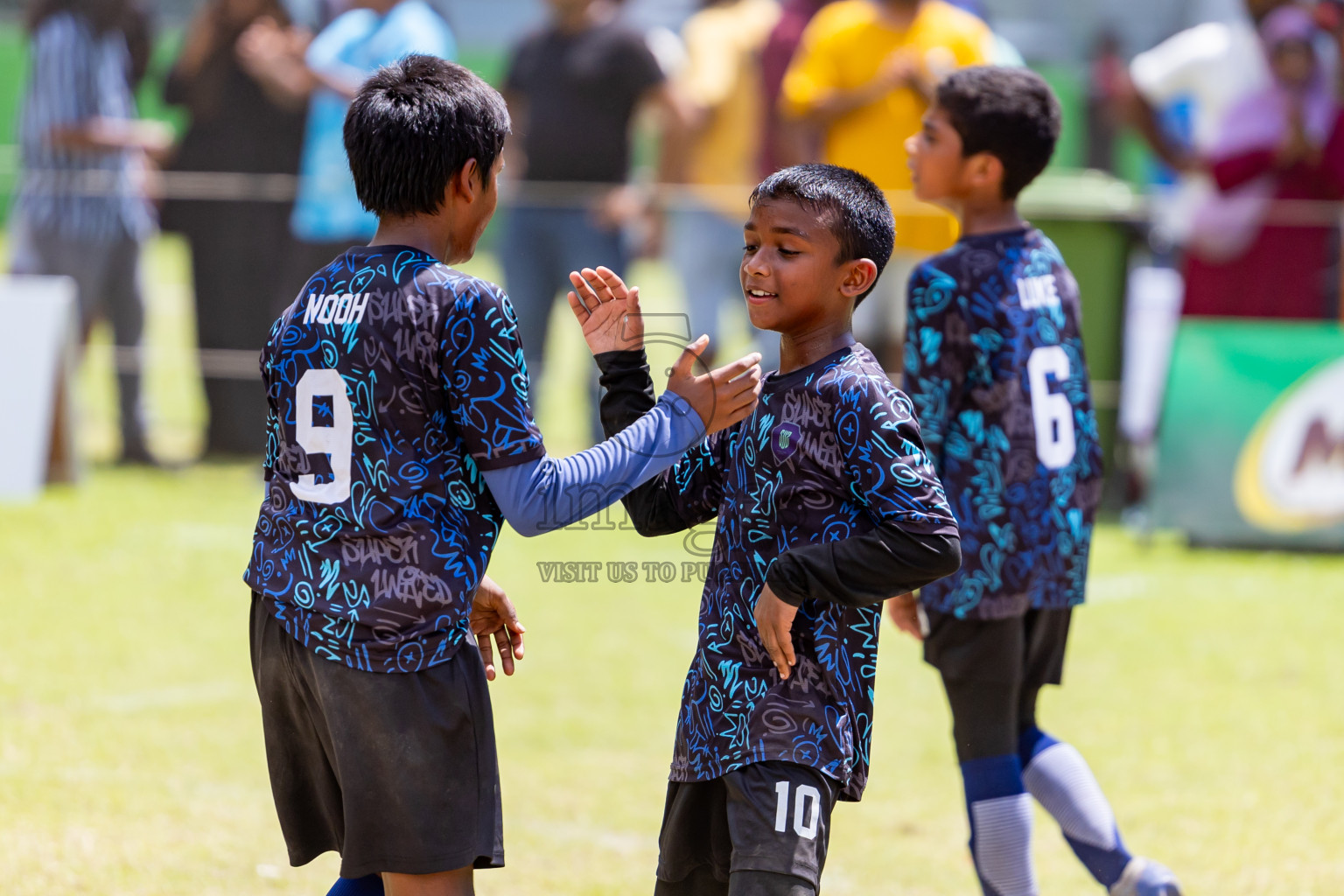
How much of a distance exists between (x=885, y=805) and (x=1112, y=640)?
2109 millimetres

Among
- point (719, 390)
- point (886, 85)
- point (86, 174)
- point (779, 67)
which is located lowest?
point (719, 390)

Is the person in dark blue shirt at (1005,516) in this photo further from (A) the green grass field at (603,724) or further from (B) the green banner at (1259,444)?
(B) the green banner at (1259,444)

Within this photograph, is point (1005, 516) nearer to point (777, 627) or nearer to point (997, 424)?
point (997, 424)

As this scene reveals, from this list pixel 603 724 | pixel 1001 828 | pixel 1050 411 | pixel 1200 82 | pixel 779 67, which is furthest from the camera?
pixel 779 67

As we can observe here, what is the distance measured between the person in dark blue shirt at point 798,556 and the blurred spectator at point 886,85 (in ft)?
19.0

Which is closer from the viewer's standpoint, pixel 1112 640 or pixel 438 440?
pixel 438 440

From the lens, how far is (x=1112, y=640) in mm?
6289

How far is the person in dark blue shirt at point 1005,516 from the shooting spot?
3479 millimetres

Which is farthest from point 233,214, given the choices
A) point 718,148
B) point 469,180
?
point 469,180

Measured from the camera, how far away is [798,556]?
2.56 meters

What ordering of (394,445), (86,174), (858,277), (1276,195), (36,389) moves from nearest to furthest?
(394,445)
(858,277)
(36,389)
(1276,195)
(86,174)

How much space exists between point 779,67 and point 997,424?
6711mm

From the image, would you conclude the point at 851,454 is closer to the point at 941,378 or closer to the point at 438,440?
the point at 438,440

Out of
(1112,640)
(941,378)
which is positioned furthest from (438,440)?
(1112,640)
